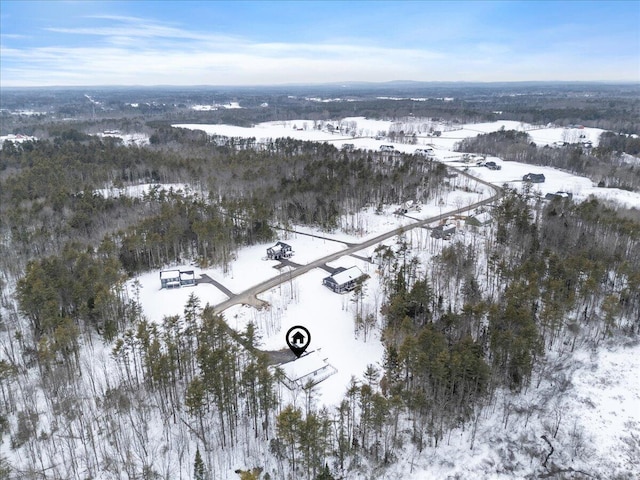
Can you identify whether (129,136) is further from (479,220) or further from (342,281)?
(342,281)

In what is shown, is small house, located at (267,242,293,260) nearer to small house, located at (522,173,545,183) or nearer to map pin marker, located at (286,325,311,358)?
map pin marker, located at (286,325,311,358)

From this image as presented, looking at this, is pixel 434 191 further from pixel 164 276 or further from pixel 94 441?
pixel 94 441

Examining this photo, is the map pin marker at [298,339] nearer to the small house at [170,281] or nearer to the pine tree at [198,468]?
the pine tree at [198,468]

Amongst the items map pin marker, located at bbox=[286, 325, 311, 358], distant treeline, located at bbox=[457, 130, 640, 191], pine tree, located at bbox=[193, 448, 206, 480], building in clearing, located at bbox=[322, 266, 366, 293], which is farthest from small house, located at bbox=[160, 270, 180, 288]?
distant treeline, located at bbox=[457, 130, 640, 191]

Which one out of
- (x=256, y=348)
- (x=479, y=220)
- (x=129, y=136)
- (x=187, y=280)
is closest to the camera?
(x=256, y=348)

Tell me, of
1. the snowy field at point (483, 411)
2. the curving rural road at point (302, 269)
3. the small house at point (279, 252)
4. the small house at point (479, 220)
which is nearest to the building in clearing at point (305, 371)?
the snowy field at point (483, 411)

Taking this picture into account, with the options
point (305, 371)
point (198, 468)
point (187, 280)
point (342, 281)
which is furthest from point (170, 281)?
point (198, 468)
